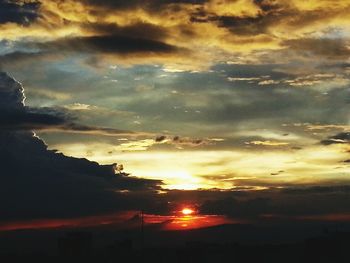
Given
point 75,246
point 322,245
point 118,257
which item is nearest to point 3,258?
point 75,246

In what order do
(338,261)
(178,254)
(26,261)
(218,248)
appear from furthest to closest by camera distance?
(218,248)
(26,261)
(178,254)
(338,261)

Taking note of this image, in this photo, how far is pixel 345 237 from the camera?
485 feet

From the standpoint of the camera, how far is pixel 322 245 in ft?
434

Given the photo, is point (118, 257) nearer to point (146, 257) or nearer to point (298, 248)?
point (146, 257)

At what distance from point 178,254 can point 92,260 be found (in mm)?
19038

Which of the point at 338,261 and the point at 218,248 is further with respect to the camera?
the point at 218,248

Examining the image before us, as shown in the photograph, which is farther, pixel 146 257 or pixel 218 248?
pixel 218 248

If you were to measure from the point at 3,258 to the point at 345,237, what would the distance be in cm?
8164

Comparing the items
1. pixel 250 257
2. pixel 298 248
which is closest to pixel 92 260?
pixel 250 257

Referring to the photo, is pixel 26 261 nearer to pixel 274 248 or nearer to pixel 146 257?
pixel 146 257

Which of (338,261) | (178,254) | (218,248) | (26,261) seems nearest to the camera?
(338,261)

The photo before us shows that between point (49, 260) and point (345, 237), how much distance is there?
69896 mm

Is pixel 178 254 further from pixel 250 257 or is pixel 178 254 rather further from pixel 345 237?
pixel 345 237

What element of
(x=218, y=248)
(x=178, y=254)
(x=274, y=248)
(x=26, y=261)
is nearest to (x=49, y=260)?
(x=26, y=261)
